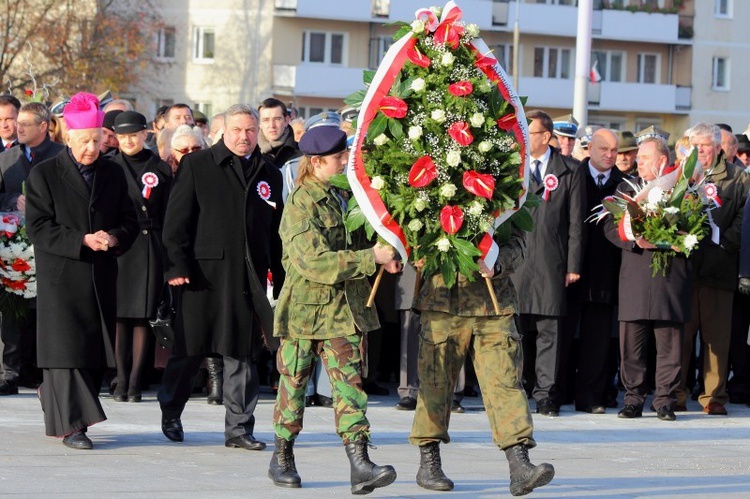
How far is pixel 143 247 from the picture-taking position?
41.7 ft

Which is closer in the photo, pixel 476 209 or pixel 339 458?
pixel 476 209

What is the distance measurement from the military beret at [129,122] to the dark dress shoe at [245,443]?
3516 millimetres

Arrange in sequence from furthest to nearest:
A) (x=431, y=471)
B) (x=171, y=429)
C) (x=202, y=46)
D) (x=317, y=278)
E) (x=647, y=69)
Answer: (x=647, y=69)
(x=202, y=46)
(x=171, y=429)
(x=431, y=471)
(x=317, y=278)

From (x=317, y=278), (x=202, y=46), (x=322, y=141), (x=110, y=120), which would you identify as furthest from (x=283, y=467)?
(x=202, y=46)

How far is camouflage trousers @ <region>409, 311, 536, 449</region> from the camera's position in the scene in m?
8.37

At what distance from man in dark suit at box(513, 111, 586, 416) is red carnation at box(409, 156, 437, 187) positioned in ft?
15.2

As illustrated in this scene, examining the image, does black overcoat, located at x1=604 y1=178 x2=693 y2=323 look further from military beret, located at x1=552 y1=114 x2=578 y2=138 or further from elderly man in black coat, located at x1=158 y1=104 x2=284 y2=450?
elderly man in black coat, located at x1=158 y1=104 x2=284 y2=450

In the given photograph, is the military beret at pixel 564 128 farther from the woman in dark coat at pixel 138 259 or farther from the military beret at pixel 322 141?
the military beret at pixel 322 141

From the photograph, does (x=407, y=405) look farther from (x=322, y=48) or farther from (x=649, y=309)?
(x=322, y=48)

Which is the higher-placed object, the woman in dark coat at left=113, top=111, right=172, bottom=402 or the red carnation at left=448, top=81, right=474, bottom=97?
the red carnation at left=448, top=81, right=474, bottom=97

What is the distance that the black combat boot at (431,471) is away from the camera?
28.0ft

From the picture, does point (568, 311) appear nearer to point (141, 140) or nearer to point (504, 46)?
point (141, 140)

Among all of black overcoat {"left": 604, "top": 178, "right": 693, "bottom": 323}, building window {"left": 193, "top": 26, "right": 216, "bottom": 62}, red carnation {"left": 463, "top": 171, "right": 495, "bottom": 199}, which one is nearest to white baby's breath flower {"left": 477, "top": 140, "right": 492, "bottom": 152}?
red carnation {"left": 463, "top": 171, "right": 495, "bottom": 199}

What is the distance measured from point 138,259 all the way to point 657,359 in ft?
14.5
